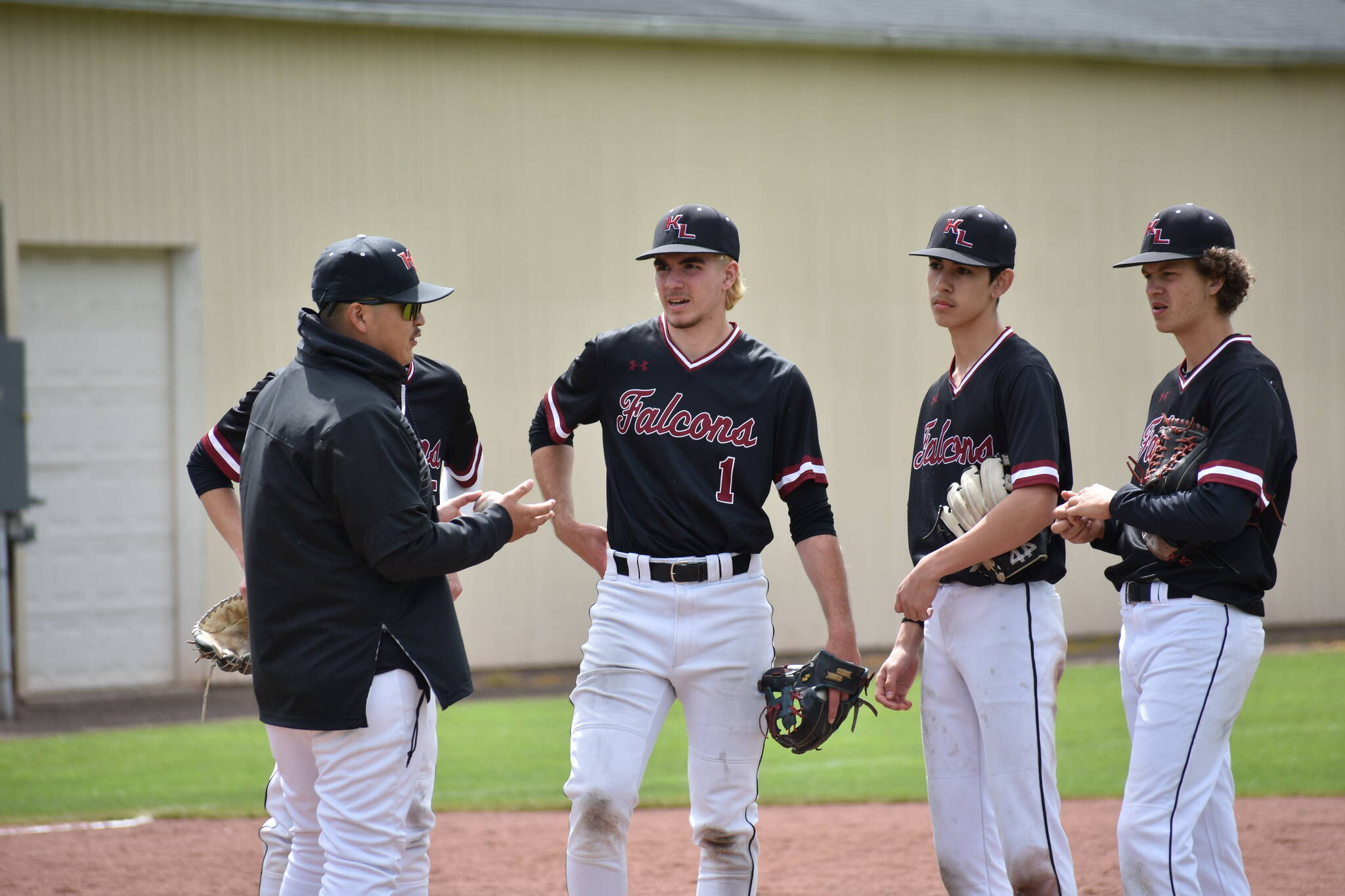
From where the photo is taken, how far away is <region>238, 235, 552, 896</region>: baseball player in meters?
3.49

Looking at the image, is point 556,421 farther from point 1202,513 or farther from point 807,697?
point 1202,513

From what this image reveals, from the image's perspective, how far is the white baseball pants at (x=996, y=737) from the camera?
4113mm

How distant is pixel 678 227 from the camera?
Answer: 4.57 meters

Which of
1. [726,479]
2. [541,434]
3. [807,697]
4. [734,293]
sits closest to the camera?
[807,697]

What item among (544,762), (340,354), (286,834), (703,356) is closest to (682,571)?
(703,356)

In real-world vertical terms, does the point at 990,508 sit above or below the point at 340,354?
below

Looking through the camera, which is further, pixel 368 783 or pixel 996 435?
pixel 996 435

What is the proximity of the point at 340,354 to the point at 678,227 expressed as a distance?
52.8 inches

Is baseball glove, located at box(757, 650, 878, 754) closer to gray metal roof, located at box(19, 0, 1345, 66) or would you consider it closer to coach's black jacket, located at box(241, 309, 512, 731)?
coach's black jacket, located at box(241, 309, 512, 731)

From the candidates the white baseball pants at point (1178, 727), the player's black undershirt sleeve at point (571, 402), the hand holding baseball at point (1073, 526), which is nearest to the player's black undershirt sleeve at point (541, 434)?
the player's black undershirt sleeve at point (571, 402)

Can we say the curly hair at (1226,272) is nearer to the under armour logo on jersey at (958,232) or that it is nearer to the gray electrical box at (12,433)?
the under armour logo on jersey at (958,232)

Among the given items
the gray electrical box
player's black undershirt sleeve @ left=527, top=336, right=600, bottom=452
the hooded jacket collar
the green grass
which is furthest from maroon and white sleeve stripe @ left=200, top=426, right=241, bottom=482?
the gray electrical box

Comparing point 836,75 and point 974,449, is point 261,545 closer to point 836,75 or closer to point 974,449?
point 974,449

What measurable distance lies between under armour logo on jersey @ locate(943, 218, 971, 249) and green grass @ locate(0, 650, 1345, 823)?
4.20m
